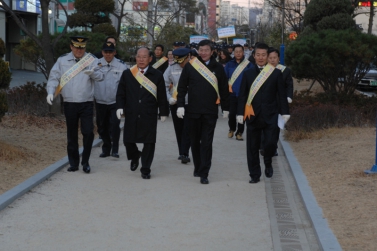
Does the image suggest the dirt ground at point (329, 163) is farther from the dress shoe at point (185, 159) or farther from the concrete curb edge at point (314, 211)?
the dress shoe at point (185, 159)

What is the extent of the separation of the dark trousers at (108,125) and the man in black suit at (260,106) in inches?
109

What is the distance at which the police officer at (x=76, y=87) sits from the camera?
32.8 ft

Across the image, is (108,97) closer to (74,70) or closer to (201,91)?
(74,70)

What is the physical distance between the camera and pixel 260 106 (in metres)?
9.42

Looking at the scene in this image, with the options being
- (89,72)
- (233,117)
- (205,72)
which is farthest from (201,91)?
(233,117)

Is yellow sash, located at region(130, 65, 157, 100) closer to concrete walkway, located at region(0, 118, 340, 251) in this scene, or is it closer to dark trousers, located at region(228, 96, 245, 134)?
concrete walkway, located at region(0, 118, 340, 251)

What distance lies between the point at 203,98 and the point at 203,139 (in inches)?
22.5

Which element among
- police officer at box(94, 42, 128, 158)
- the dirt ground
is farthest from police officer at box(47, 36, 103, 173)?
police officer at box(94, 42, 128, 158)

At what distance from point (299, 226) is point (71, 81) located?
14.1 ft

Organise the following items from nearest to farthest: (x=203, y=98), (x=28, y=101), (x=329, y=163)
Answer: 1. (x=203, y=98)
2. (x=329, y=163)
3. (x=28, y=101)

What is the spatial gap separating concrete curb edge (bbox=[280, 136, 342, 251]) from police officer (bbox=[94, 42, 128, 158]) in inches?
116

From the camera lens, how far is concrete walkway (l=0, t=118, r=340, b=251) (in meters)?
6.55

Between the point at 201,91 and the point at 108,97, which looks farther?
the point at 108,97

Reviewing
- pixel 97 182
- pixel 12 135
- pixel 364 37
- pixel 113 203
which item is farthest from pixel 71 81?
Result: pixel 364 37
